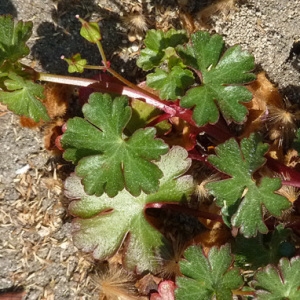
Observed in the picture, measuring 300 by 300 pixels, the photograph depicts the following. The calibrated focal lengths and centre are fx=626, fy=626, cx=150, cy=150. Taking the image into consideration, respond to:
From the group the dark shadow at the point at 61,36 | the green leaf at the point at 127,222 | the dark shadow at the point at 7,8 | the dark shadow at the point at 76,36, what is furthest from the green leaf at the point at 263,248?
the dark shadow at the point at 7,8

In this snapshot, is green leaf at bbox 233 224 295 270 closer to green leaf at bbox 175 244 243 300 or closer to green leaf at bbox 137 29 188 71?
green leaf at bbox 175 244 243 300

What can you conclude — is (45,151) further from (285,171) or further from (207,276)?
(285,171)

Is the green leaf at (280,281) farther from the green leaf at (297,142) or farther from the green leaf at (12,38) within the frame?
the green leaf at (12,38)

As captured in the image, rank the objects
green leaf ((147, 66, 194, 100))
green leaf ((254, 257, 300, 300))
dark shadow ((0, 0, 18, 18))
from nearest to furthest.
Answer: green leaf ((254, 257, 300, 300)) → green leaf ((147, 66, 194, 100)) → dark shadow ((0, 0, 18, 18))

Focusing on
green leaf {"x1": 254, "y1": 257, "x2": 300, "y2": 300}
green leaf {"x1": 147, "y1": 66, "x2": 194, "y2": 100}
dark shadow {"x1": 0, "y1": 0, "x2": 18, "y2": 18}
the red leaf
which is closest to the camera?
green leaf {"x1": 254, "y1": 257, "x2": 300, "y2": 300}

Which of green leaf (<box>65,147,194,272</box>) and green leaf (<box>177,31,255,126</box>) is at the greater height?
green leaf (<box>177,31,255,126</box>)

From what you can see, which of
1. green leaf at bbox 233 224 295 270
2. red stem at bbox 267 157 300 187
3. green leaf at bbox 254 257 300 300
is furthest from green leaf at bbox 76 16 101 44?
green leaf at bbox 254 257 300 300

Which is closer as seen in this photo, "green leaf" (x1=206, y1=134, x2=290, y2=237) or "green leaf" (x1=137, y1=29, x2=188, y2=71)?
"green leaf" (x1=206, y1=134, x2=290, y2=237)
